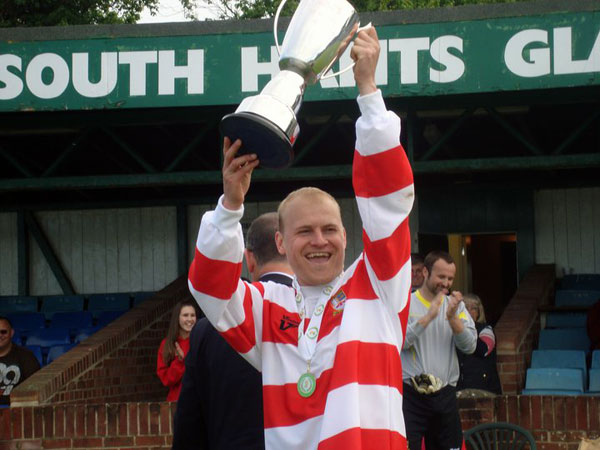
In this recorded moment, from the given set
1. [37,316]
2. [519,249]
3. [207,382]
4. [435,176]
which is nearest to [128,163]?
[37,316]

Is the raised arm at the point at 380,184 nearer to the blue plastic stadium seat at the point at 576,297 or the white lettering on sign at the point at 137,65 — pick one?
the white lettering on sign at the point at 137,65

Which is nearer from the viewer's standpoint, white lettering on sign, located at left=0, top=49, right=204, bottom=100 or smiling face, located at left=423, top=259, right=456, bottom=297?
smiling face, located at left=423, top=259, right=456, bottom=297

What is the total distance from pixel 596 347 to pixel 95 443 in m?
5.32

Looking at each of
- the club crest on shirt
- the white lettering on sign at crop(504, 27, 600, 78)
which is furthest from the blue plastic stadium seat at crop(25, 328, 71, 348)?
the club crest on shirt

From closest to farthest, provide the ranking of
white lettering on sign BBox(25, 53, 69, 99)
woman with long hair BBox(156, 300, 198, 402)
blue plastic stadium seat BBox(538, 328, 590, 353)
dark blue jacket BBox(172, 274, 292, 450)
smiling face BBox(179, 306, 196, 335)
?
dark blue jacket BBox(172, 274, 292, 450), woman with long hair BBox(156, 300, 198, 402), smiling face BBox(179, 306, 196, 335), white lettering on sign BBox(25, 53, 69, 99), blue plastic stadium seat BBox(538, 328, 590, 353)

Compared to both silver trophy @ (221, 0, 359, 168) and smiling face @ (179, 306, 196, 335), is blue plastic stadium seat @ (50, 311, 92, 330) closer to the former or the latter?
smiling face @ (179, 306, 196, 335)

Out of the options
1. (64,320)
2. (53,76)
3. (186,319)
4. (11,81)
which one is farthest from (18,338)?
(186,319)

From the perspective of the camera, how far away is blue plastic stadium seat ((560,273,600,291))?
45.9 ft

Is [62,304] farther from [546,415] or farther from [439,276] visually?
[439,276]

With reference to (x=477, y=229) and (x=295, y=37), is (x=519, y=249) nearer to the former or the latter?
(x=477, y=229)

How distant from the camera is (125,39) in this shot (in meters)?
10.8

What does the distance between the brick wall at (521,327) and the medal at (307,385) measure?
7.49 metres

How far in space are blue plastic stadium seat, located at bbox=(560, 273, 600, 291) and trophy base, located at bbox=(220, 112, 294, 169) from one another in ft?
38.3

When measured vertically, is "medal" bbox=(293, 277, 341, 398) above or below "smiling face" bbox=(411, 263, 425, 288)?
below
